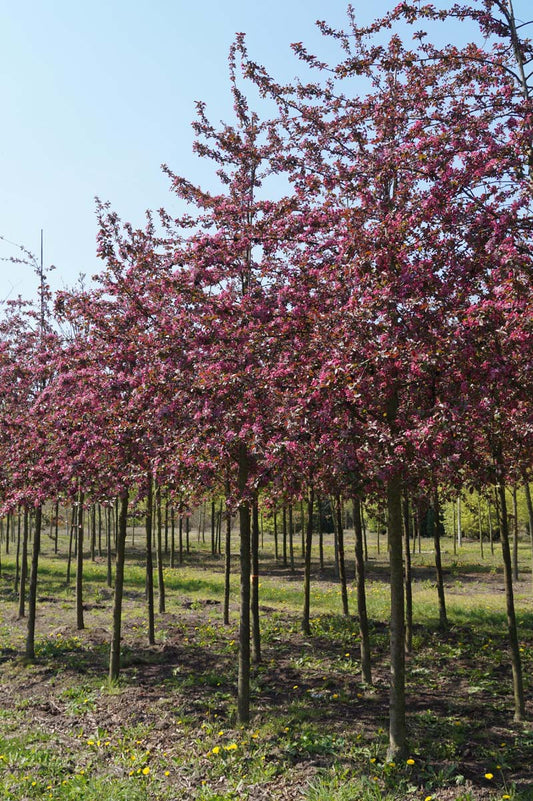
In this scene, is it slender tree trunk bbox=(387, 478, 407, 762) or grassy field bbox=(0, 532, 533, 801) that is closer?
grassy field bbox=(0, 532, 533, 801)

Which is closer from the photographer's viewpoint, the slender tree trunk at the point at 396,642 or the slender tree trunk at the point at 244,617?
the slender tree trunk at the point at 396,642

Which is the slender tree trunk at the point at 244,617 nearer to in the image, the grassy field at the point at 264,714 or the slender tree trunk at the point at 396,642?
the grassy field at the point at 264,714

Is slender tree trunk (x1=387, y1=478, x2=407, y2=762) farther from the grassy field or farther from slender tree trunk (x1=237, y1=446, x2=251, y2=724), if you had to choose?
slender tree trunk (x1=237, y1=446, x2=251, y2=724)

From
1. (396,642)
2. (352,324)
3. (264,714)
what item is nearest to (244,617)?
(264,714)

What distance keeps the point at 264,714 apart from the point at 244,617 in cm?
141

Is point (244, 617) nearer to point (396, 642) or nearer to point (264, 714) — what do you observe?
point (264, 714)

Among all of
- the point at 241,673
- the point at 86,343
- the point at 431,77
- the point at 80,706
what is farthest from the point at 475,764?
the point at 86,343

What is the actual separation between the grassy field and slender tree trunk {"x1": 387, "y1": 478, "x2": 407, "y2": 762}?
0.25m

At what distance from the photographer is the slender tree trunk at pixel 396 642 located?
6559 mm

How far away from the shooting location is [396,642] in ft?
22.0

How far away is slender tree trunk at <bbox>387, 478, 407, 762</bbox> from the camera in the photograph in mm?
6559

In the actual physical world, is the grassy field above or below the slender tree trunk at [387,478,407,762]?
below

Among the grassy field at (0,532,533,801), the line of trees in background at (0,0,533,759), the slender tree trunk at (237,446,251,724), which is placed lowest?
the grassy field at (0,532,533,801)

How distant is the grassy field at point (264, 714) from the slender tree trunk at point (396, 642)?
0.25 m
